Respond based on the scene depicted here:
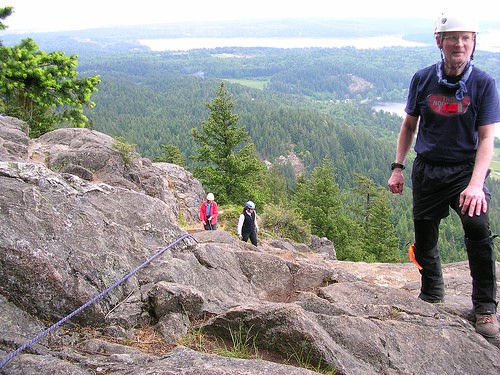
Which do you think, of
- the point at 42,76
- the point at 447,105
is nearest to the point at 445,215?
the point at 447,105

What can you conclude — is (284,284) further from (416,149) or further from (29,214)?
(29,214)

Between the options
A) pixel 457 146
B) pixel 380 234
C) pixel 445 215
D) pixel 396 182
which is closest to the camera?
pixel 457 146

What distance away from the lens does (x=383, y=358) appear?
4.20 metres

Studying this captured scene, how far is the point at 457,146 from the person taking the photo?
4.61 meters

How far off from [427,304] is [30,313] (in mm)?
4540

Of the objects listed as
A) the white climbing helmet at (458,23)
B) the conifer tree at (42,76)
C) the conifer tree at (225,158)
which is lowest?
the conifer tree at (225,158)

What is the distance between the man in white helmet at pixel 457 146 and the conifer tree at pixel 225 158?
22349mm

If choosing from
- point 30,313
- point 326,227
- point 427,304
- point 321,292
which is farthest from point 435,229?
point 326,227

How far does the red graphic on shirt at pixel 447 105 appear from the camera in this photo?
445 cm

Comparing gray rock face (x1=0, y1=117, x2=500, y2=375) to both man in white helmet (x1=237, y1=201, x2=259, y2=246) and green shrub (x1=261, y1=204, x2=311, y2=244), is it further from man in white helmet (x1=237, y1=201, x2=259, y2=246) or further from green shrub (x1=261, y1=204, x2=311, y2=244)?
green shrub (x1=261, y1=204, x2=311, y2=244)

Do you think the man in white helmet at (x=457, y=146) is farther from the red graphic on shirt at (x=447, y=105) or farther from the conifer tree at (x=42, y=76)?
the conifer tree at (x=42, y=76)

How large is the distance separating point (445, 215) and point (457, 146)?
35.8 inches

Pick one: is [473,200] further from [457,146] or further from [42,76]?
[42,76]

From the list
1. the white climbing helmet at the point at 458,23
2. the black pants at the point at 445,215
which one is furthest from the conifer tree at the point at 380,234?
the white climbing helmet at the point at 458,23
